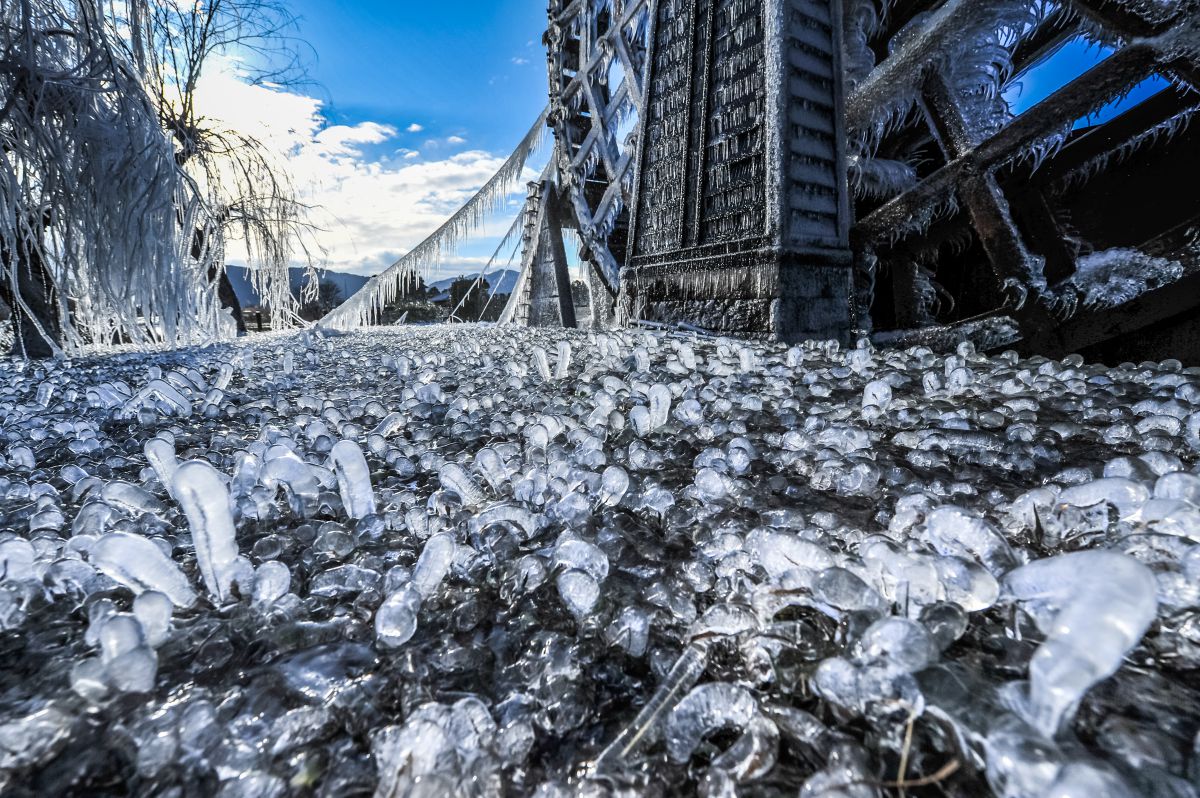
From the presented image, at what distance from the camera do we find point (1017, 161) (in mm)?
2904

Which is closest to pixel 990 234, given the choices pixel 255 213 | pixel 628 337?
pixel 628 337

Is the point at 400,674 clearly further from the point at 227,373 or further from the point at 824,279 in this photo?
the point at 824,279

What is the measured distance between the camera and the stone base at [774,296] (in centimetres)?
337

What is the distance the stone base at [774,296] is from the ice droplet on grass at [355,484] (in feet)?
9.58

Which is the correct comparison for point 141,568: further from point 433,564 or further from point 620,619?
point 620,619

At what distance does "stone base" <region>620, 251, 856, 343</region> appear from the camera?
3.37 m

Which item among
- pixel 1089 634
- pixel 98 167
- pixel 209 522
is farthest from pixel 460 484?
pixel 98 167

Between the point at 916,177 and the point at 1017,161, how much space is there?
2186mm

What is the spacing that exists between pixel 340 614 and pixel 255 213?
4.92 metres

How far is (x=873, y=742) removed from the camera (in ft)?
1.47

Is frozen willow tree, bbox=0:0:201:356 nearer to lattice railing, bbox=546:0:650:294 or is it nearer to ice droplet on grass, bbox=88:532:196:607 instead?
ice droplet on grass, bbox=88:532:196:607

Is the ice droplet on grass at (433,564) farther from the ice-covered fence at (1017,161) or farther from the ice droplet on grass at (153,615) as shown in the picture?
the ice-covered fence at (1017,161)

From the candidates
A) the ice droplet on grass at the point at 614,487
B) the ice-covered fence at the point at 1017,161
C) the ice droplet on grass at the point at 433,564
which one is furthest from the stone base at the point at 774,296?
the ice droplet on grass at the point at 433,564

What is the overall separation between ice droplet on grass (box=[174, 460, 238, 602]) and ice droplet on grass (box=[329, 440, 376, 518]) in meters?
0.21
